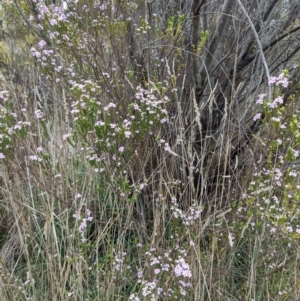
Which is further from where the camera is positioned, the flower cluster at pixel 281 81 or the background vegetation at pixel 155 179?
the background vegetation at pixel 155 179

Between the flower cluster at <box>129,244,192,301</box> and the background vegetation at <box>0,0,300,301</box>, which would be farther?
the background vegetation at <box>0,0,300,301</box>

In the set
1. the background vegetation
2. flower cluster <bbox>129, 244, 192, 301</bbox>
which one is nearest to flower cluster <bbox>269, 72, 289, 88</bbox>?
the background vegetation

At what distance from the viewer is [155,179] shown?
2.36m

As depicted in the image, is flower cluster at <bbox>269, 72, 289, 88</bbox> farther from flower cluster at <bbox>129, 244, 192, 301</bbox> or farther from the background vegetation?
flower cluster at <bbox>129, 244, 192, 301</bbox>

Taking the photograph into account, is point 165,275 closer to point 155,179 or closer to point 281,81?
point 155,179

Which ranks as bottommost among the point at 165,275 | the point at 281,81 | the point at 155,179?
the point at 165,275

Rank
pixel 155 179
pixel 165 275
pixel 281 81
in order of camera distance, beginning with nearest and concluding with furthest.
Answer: pixel 281 81 < pixel 165 275 < pixel 155 179

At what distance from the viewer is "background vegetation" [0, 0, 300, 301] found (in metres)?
1.79

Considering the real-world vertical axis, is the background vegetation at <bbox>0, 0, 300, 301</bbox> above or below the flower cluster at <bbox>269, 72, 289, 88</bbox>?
below

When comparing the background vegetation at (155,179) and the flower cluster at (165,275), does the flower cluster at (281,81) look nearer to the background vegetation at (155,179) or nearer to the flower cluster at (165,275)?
the background vegetation at (155,179)

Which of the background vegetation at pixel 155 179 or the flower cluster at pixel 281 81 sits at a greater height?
the flower cluster at pixel 281 81

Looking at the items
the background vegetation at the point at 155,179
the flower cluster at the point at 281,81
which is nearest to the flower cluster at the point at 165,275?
the background vegetation at the point at 155,179

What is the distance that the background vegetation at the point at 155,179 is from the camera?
5.89ft

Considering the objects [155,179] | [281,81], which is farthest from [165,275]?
[281,81]
